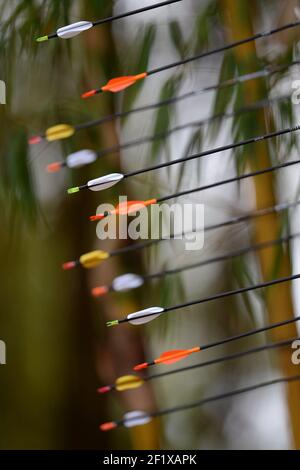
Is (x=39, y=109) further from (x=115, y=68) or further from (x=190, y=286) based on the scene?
(x=190, y=286)

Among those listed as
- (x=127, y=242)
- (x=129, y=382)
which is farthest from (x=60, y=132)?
(x=127, y=242)

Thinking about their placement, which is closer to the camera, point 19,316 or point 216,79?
point 216,79

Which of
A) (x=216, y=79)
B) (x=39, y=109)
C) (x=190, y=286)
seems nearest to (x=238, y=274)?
(x=190, y=286)

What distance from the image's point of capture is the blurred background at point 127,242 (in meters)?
1.22

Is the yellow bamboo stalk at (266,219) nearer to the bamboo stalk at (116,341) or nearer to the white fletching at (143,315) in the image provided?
the bamboo stalk at (116,341)

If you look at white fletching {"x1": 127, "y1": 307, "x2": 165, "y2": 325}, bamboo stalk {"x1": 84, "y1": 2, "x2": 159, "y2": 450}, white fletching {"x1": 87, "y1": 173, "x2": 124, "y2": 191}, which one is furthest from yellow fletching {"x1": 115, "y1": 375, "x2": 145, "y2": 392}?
bamboo stalk {"x1": 84, "y1": 2, "x2": 159, "y2": 450}

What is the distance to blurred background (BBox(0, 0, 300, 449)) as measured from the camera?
1222 mm

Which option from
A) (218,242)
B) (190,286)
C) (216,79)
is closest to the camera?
(216,79)

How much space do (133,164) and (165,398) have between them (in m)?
0.57

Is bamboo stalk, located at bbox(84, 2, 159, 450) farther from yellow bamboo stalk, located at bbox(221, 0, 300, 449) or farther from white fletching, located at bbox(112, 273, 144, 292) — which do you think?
white fletching, located at bbox(112, 273, 144, 292)

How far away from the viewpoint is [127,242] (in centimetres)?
143

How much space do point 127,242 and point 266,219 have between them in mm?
308

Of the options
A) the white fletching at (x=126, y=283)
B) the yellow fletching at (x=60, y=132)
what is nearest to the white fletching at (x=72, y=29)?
the yellow fletching at (x=60, y=132)

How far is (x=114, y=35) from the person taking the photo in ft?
4.59
